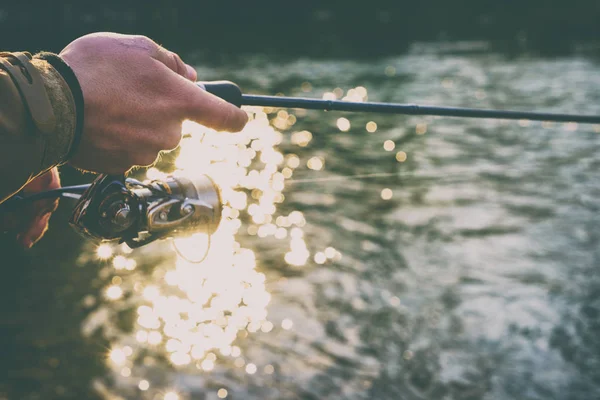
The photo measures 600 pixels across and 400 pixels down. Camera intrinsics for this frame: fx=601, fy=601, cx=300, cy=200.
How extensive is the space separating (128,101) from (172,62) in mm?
236

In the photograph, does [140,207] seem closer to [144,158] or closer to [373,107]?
[144,158]

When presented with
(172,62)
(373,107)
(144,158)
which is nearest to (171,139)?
(144,158)

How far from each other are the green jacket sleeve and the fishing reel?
0.44m

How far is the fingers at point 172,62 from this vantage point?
1908 millimetres

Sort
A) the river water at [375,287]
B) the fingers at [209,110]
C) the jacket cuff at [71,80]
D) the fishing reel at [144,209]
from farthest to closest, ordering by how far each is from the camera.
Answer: the river water at [375,287], the fishing reel at [144,209], the fingers at [209,110], the jacket cuff at [71,80]

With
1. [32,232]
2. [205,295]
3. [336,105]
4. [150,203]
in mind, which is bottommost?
[32,232]

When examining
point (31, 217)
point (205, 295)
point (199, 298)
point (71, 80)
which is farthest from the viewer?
point (205, 295)

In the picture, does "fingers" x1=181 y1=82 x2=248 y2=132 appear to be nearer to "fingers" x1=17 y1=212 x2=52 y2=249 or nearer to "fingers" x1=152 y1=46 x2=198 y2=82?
"fingers" x1=152 y1=46 x2=198 y2=82

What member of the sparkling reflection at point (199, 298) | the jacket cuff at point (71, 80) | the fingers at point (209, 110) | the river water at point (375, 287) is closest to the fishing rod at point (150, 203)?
the fingers at point (209, 110)

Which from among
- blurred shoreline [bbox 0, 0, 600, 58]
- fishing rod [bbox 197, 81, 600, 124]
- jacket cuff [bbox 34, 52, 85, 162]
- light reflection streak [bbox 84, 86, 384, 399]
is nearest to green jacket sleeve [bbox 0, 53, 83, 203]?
jacket cuff [bbox 34, 52, 85, 162]

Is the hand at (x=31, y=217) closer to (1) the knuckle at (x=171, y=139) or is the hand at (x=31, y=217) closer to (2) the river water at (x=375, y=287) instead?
(1) the knuckle at (x=171, y=139)

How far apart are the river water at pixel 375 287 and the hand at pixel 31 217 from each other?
9.03 ft

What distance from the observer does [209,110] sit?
196 centimetres

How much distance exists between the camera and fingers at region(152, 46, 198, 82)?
6.26 feet
